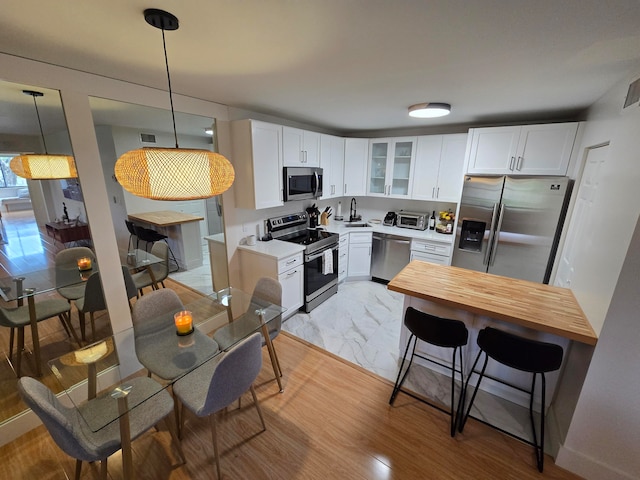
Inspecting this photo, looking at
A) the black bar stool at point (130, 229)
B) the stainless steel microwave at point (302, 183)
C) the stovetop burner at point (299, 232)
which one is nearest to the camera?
the black bar stool at point (130, 229)

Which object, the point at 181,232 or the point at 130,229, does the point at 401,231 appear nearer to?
the point at 181,232

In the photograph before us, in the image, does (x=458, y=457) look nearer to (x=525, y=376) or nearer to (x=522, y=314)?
(x=525, y=376)

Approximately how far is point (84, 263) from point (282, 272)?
5.56ft

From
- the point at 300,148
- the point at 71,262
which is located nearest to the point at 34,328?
the point at 71,262

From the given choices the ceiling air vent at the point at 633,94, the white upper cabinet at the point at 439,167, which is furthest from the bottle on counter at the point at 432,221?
the ceiling air vent at the point at 633,94

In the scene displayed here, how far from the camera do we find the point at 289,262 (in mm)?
2945

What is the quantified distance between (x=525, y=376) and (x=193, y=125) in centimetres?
370

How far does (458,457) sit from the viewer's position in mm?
1702

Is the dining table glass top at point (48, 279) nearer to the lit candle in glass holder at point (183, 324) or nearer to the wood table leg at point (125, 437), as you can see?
the lit candle in glass holder at point (183, 324)

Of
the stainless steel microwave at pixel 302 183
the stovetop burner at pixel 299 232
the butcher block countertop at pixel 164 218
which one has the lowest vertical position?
the stovetop burner at pixel 299 232

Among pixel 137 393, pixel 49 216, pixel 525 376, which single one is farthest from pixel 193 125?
pixel 525 376

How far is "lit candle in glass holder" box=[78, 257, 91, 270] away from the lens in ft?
6.89

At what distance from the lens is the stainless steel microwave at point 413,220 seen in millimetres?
4004

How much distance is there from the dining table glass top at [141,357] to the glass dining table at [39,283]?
62 centimetres
